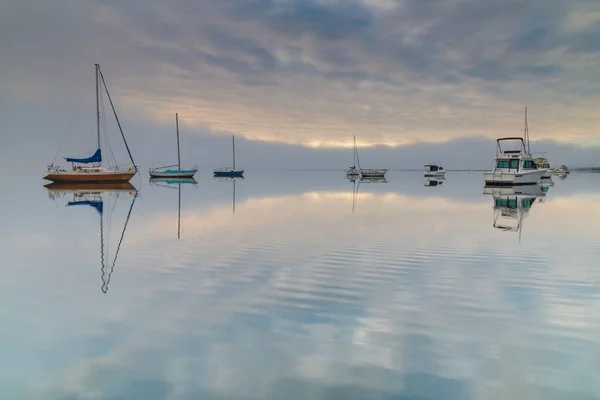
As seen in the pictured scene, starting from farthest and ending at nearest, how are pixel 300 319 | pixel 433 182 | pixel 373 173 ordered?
1. pixel 373 173
2. pixel 433 182
3. pixel 300 319

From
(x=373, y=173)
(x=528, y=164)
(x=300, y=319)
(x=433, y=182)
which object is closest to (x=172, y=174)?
(x=373, y=173)

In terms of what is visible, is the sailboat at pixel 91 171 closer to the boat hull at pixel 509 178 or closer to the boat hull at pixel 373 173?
the boat hull at pixel 509 178

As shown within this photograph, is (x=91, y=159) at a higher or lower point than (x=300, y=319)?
higher

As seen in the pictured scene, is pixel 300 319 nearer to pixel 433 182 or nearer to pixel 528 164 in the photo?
A: pixel 528 164

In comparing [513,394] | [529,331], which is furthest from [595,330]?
[513,394]

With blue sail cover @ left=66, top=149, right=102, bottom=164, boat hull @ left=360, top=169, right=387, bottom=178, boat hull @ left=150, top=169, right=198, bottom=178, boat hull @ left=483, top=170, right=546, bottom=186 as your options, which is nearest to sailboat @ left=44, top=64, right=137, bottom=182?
blue sail cover @ left=66, top=149, right=102, bottom=164

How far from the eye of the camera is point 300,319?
8.88 m

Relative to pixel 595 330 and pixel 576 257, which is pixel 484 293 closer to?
pixel 595 330

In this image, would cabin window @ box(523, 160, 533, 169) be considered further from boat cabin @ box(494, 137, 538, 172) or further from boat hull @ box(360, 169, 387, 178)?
boat hull @ box(360, 169, 387, 178)

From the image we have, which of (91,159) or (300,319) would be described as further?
(91,159)

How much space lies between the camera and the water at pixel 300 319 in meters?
6.33

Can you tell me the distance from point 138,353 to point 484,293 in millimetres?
8021

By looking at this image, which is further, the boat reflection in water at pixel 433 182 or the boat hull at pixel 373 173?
the boat hull at pixel 373 173

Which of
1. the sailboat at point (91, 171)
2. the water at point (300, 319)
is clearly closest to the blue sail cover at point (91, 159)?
the sailboat at point (91, 171)
